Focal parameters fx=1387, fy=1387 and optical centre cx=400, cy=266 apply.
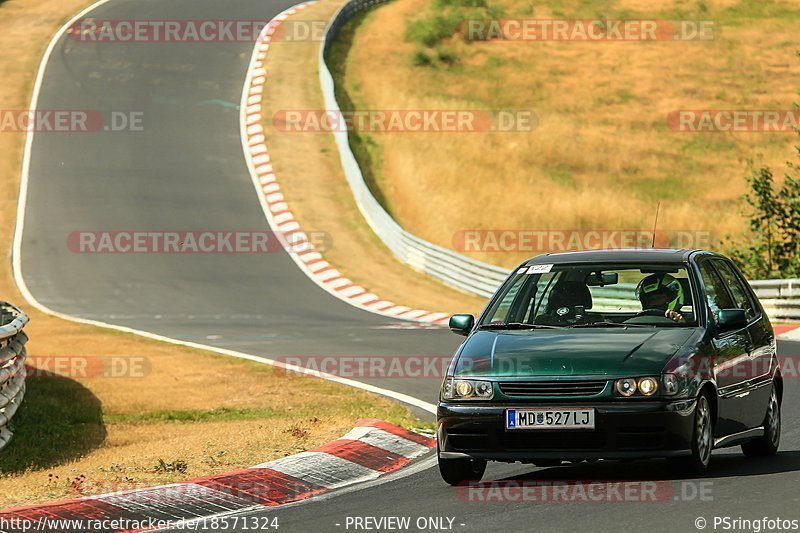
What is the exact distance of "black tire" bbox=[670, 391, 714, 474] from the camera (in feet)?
28.2

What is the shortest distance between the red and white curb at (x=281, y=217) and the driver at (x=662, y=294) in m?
16.1

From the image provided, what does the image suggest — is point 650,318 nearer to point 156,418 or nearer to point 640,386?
point 640,386

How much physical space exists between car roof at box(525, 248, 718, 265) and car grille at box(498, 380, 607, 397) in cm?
150

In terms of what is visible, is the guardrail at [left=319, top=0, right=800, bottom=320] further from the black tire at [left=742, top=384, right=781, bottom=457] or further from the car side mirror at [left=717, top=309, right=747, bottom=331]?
the car side mirror at [left=717, top=309, right=747, bottom=331]

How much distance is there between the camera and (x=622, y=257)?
9.92 m

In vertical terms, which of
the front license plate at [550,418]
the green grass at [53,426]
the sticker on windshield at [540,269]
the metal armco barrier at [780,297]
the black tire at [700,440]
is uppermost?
the sticker on windshield at [540,269]

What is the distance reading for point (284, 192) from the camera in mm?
38688

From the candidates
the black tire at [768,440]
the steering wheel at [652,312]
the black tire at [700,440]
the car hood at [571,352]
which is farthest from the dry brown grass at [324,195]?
the black tire at [700,440]

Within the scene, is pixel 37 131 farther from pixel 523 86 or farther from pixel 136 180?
pixel 523 86

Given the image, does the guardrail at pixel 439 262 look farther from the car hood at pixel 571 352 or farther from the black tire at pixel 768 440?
the car hood at pixel 571 352

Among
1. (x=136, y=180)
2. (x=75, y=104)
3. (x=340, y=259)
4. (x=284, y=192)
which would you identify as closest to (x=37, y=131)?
(x=75, y=104)

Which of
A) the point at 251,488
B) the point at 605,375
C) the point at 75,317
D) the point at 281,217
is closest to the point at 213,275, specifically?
the point at 75,317

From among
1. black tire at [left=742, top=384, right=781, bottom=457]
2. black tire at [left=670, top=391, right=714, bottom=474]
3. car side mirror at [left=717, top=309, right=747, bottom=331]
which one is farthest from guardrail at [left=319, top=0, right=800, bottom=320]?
black tire at [left=670, top=391, right=714, bottom=474]

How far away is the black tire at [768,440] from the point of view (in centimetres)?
1009
